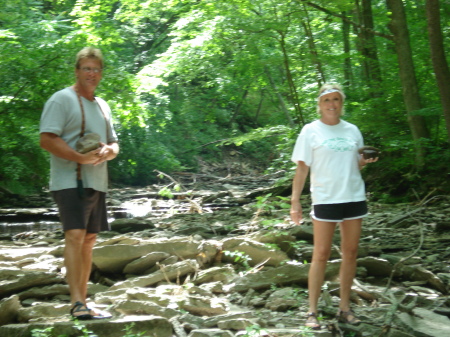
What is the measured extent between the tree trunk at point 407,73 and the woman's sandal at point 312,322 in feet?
22.0

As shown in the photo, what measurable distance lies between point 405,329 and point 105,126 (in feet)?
8.38

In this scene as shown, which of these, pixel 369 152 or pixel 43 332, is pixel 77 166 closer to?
pixel 43 332

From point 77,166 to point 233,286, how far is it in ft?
6.68

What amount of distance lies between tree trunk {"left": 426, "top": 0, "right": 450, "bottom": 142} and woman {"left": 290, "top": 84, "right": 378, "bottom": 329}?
394cm

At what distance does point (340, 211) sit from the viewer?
4.07 metres

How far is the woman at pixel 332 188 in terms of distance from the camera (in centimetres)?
407

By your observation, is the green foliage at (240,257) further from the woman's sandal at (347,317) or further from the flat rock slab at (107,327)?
the flat rock slab at (107,327)

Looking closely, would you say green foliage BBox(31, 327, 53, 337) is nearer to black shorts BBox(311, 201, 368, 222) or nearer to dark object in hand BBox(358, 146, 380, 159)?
black shorts BBox(311, 201, 368, 222)

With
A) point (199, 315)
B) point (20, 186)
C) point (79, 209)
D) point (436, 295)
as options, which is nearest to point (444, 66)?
point (436, 295)

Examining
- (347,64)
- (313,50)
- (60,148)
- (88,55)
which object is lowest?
(60,148)

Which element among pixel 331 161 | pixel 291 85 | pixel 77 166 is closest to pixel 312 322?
pixel 331 161

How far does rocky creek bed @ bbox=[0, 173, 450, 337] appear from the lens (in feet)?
12.9

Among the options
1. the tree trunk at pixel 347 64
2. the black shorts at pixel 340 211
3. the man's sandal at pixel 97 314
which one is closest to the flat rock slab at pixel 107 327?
the man's sandal at pixel 97 314

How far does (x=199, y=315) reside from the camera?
451 centimetres
